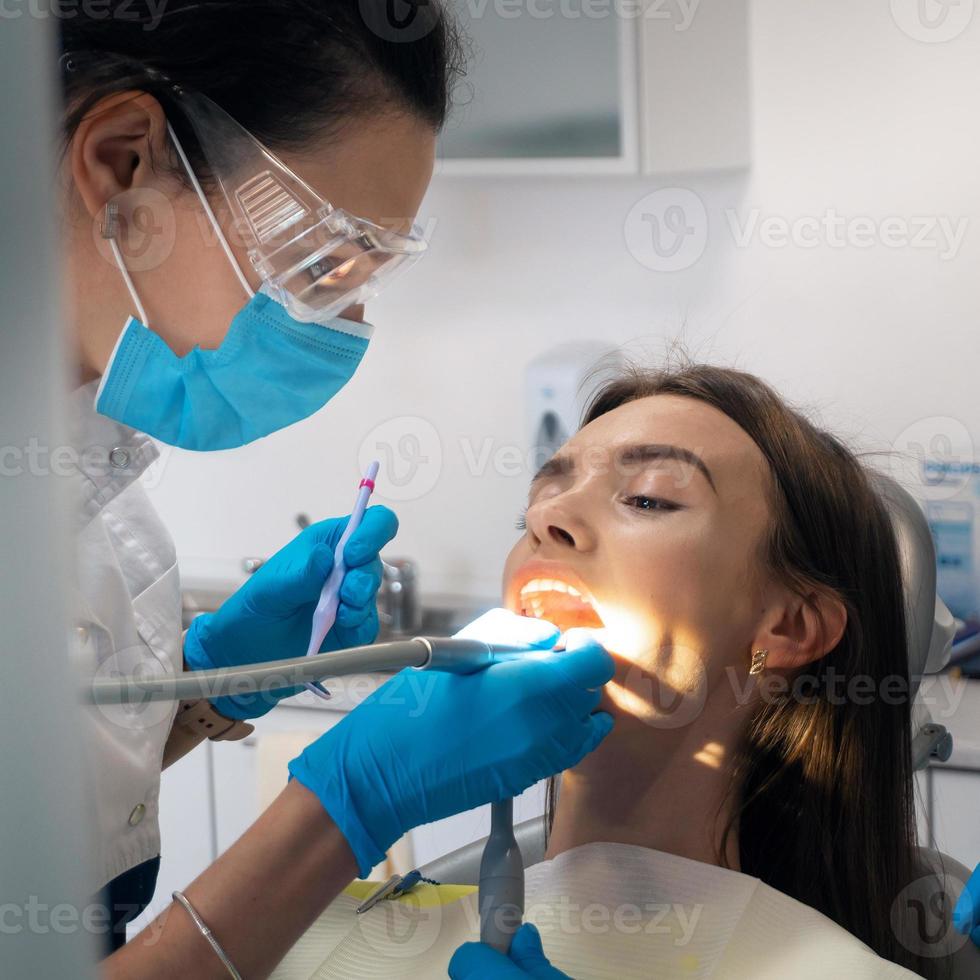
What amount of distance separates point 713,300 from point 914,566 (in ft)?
4.09

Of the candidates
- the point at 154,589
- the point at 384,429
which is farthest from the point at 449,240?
the point at 154,589

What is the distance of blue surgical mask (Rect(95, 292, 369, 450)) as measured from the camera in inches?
47.3

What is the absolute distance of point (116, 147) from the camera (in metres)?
1.08

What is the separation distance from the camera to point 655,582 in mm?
1358

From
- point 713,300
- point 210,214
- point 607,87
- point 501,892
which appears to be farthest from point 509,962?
point 607,87

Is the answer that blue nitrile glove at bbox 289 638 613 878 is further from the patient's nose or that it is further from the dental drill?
the patient's nose

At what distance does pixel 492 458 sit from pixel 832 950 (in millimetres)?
1913

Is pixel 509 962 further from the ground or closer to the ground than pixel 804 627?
closer to the ground

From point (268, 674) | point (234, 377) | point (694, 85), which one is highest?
point (694, 85)

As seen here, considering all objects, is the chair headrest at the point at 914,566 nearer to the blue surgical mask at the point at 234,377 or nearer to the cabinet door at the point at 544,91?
the blue surgical mask at the point at 234,377

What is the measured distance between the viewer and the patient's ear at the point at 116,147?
1.05m

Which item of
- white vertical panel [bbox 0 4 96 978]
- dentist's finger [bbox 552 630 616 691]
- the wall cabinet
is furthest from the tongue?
the wall cabinet

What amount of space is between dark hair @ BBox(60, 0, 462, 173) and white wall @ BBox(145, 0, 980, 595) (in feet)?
5.21

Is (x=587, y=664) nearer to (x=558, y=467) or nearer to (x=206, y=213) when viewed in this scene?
(x=558, y=467)
